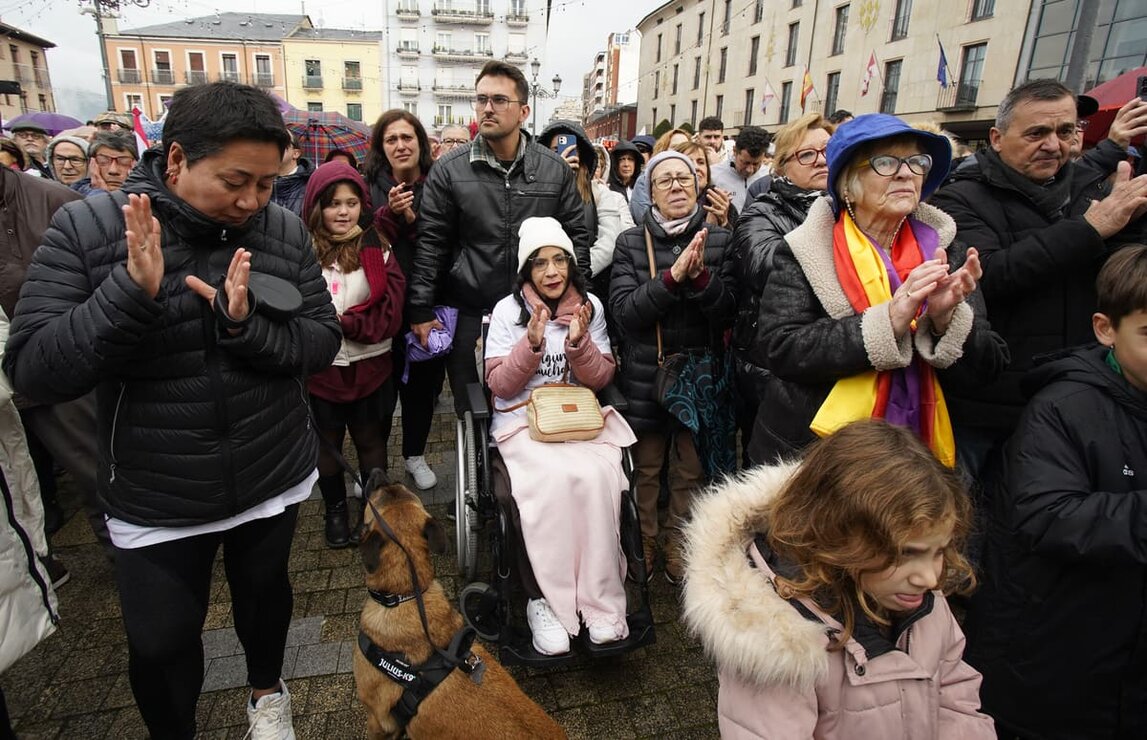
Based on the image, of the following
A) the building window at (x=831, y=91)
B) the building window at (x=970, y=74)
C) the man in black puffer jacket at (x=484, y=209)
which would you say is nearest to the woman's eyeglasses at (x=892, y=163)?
the man in black puffer jacket at (x=484, y=209)

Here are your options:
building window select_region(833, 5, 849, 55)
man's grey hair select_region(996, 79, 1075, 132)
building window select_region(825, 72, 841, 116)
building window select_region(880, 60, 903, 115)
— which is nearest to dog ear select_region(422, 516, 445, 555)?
man's grey hair select_region(996, 79, 1075, 132)

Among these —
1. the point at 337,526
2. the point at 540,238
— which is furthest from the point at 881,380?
the point at 337,526

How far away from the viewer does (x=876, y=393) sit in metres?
2.15

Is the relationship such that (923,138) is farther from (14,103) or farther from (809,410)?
(14,103)

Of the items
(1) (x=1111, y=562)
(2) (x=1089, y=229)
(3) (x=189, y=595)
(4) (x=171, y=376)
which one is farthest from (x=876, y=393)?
(3) (x=189, y=595)

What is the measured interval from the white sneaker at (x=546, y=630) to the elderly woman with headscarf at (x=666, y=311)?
783 millimetres

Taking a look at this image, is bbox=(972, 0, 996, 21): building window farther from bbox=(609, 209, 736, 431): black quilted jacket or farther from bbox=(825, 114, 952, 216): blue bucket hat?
bbox=(825, 114, 952, 216): blue bucket hat

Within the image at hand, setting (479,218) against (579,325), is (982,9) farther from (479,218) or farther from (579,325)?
(579,325)

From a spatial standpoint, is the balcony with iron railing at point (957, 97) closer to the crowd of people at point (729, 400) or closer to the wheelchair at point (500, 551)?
the crowd of people at point (729, 400)

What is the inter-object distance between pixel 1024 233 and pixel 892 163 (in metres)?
0.96

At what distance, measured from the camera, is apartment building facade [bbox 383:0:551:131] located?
47125mm

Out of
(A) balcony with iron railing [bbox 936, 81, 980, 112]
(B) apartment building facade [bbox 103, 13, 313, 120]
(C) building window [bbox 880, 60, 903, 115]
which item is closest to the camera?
(A) balcony with iron railing [bbox 936, 81, 980, 112]

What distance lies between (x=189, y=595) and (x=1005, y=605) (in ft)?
8.88

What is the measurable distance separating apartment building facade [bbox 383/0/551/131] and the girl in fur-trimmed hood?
5195 centimetres
